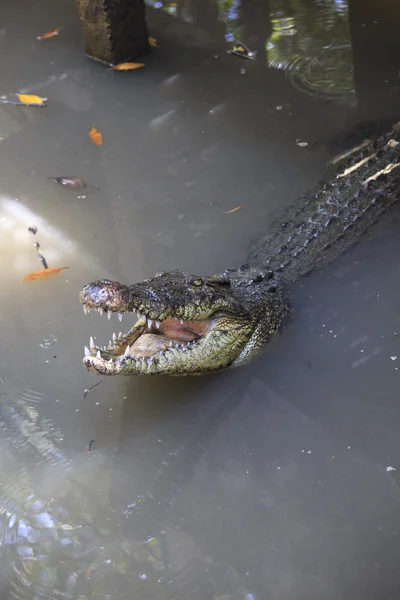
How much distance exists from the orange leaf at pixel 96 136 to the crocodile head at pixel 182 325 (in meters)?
2.06

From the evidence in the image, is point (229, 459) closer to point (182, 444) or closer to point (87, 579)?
point (182, 444)

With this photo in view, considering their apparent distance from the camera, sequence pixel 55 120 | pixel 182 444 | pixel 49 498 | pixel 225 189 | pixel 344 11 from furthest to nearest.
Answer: pixel 344 11, pixel 55 120, pixel 225 189, pixel 182 444, pixel 49 498

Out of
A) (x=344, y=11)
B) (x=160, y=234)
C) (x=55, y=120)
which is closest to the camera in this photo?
(x=160, y=234)

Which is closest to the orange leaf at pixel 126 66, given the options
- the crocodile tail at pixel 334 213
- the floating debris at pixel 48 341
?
the crocodile tail at pixel 334 213

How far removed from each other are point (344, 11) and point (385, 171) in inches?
116

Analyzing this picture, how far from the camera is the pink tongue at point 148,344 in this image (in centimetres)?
335

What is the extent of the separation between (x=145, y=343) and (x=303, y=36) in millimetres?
4421

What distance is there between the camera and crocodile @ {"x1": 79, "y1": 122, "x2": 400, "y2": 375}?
3.19 metres

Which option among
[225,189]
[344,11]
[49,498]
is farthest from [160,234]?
[344,11]

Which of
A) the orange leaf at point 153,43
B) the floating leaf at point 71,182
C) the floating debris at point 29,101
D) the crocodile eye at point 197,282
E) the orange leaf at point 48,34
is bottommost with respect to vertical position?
the crocodile eye at point 197,282

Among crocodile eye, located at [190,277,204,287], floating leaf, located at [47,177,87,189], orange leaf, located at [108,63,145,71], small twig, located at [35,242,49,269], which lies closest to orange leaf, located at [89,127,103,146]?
floating leaf, located at [47,177,87,189]

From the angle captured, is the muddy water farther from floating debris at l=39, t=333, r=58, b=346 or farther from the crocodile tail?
the crocodile tail

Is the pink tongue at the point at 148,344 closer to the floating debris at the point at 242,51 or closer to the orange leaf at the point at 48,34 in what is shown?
the floating debris at the point at 242,51

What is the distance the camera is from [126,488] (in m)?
3.01
